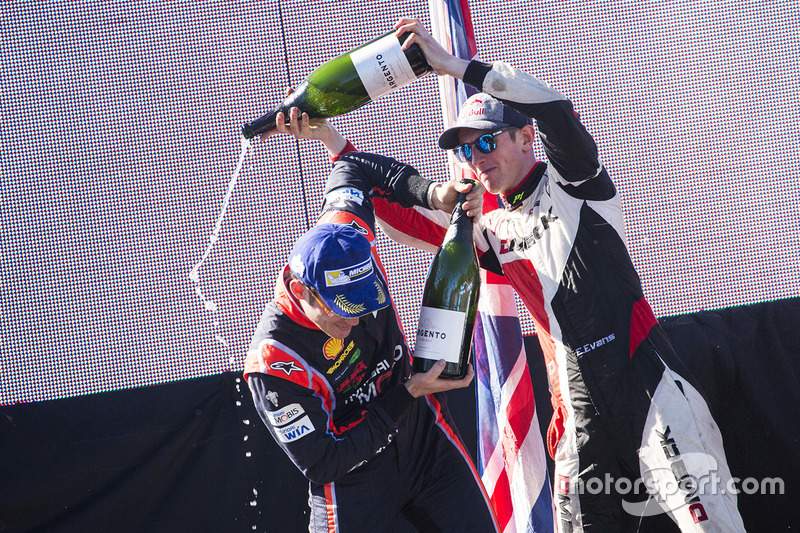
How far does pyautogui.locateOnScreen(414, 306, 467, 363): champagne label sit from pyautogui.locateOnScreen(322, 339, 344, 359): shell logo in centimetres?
24

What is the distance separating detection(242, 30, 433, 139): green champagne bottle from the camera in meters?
2.07

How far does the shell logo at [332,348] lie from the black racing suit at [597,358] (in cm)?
67

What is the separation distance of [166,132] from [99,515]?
1840 mm

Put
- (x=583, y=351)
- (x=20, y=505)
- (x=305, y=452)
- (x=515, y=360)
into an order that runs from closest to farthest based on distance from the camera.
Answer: (x=305, y=452) → (x=583, y=351) → (x=515, y=360) → (x=20, y=505)

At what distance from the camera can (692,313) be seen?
3.32 m

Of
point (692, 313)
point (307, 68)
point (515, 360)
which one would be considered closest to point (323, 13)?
point (307, 68)

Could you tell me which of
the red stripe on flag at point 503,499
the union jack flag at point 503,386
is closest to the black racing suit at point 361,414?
the union jack flag at point 503,386

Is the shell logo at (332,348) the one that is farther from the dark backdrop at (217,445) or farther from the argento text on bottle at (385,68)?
the dark backdrop at (217,445)

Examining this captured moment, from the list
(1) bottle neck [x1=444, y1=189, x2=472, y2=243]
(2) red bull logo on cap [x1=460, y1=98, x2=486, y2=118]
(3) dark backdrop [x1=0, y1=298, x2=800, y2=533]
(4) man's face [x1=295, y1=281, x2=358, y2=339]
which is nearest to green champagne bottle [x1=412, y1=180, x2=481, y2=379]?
(1) bottle neck [x1=444, y1=189, x2=472, y2=243]

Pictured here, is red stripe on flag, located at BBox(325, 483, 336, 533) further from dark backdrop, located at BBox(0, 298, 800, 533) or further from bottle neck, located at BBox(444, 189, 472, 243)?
dark backdrop, located at BBox(0, 298, 800, 533)

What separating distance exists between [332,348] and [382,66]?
88 cm

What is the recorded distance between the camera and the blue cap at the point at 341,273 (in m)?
1.83

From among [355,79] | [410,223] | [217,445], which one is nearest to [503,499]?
[410,223]

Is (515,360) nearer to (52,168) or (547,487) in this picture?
(547,487)
